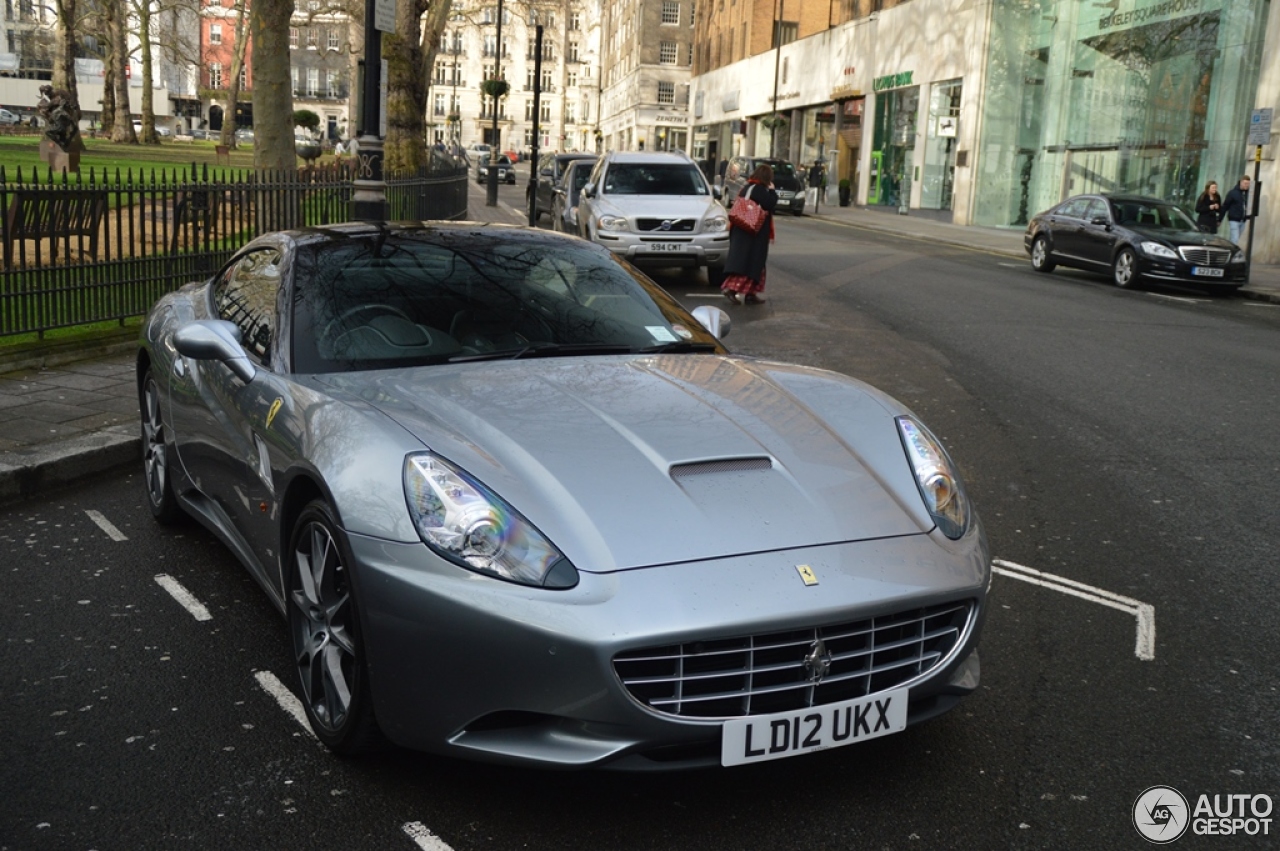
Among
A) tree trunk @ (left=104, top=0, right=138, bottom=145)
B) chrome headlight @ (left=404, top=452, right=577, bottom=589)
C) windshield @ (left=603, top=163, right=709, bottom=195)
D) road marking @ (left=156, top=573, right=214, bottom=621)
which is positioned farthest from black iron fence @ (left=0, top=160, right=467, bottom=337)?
tree trunk @ (left=104, top=0, right=138, bottom=145)

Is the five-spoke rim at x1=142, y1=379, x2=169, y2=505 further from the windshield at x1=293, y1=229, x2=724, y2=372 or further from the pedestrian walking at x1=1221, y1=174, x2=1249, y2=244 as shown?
the pedestrian walking at x1=1221, y1=174, x2=1249, y2=244

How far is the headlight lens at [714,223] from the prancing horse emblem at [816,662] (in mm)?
14254

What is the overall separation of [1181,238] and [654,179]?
843 cm

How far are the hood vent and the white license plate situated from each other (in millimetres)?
688

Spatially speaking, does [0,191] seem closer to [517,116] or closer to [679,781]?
[679,781]

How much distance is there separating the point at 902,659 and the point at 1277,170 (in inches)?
997

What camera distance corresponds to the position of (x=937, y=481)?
11.8 ft

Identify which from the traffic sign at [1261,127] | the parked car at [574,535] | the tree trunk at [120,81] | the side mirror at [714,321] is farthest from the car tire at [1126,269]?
the tree trunk at [120,81]

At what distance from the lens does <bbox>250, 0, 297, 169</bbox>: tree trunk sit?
21203 mm

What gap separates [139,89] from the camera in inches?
4414

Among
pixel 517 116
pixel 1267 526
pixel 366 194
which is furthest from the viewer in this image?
pixel 517 116

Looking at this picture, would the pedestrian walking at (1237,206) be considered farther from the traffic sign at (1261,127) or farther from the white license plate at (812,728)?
the white license plate at (812,728)

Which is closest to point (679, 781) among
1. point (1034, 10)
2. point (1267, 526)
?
point (1267, 526)

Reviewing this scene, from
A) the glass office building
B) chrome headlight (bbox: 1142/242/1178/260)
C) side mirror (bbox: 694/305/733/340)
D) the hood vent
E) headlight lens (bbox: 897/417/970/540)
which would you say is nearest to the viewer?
the hood vent
